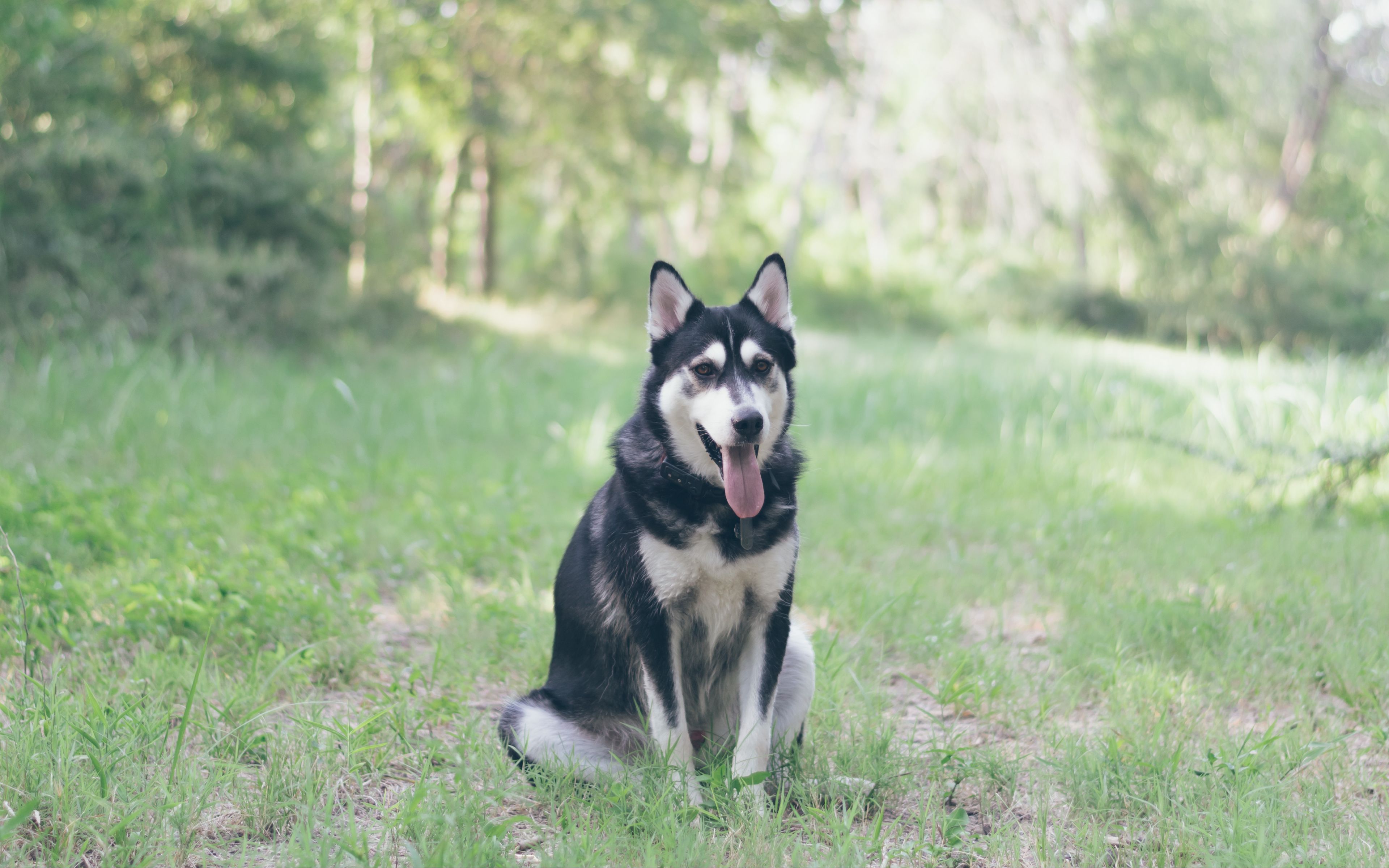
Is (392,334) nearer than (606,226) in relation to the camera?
Yes

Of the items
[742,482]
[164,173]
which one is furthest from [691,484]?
[164,173]

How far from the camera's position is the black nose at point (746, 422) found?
8.63 ft

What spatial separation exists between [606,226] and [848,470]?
16256 mm

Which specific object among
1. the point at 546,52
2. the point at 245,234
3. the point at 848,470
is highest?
the point at 546,52

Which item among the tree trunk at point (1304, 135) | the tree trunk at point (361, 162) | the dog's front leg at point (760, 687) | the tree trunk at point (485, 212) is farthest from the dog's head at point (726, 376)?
the tree trunk at point (1304, 135)

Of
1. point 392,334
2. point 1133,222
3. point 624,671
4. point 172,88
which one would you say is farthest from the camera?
point 1133,222

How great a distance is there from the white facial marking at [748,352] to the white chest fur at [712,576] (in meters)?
0.53

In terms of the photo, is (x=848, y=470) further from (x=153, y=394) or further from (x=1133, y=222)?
(x=1133, y=222)

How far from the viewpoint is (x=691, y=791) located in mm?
2574

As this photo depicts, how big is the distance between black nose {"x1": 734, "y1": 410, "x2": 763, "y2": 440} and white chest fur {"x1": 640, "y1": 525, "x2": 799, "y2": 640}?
0.31m

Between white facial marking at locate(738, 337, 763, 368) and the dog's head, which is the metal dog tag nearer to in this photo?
the dog's head

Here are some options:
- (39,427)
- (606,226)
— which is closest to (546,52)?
(606,226)

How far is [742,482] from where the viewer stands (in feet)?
8.88

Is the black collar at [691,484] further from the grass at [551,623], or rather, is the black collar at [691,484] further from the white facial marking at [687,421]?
the grass at [551,623]
